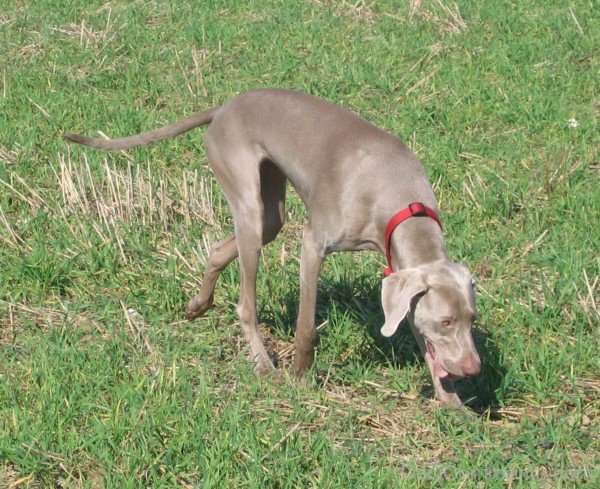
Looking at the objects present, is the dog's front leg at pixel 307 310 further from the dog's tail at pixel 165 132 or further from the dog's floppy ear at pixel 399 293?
the dog's tail at pixel 165 132

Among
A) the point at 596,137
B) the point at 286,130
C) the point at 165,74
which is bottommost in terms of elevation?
the point at 165,74

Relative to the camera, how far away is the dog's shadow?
476 centimetres

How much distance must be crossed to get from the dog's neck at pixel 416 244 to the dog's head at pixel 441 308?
141 millimetres

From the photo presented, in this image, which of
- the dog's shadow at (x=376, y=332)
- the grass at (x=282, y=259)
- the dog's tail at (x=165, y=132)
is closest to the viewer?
the grass at (x=282, y=259)

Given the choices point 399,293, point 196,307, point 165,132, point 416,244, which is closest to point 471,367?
point 399,293

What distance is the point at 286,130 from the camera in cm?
510

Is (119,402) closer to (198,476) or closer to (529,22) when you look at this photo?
(198,476)

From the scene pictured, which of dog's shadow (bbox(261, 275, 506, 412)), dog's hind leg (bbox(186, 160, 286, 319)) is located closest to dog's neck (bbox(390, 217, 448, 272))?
dog's shadow (bbox(261, 275, 506, 412))

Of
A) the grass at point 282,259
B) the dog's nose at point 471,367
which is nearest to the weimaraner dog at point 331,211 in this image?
the dog's nose at point 471,367

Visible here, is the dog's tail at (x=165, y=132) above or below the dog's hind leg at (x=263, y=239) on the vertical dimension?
above

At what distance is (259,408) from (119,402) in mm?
572

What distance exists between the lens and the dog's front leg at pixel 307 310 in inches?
190

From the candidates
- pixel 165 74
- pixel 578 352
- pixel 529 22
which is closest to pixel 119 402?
pixel 578 352

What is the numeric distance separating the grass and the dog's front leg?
0.11 metres
